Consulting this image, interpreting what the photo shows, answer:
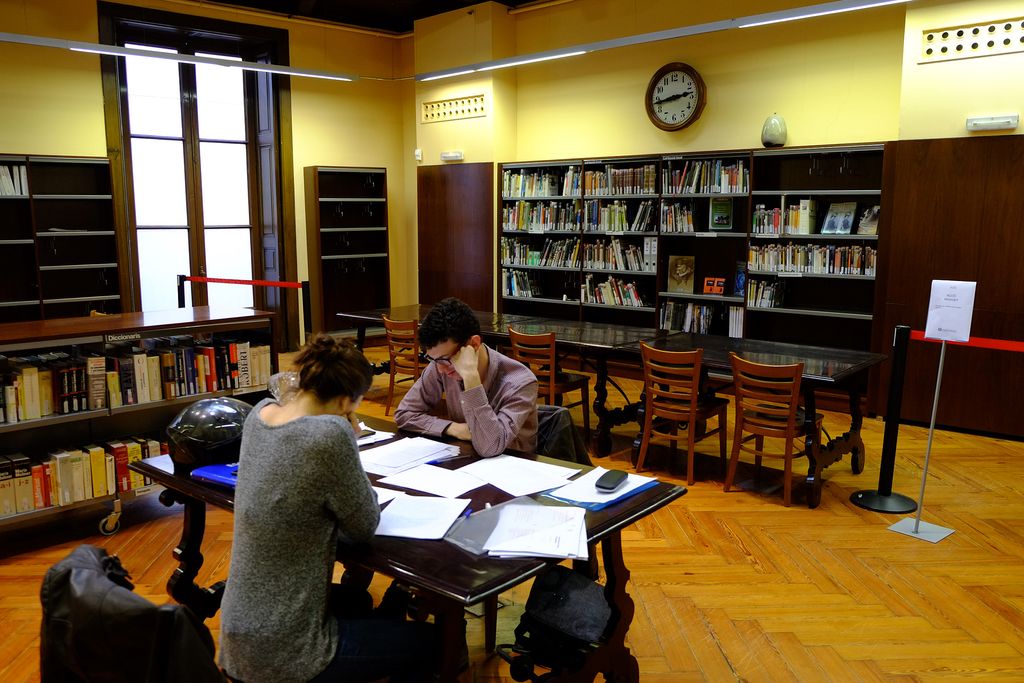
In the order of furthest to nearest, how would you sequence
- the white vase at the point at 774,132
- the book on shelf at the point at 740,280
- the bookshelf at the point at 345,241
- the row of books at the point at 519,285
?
the bookshelf at the point at 345,241 → the row of books at the point at 519,285 → the book on shelf at the point at 740,280 → the white vase at the point at 774,132

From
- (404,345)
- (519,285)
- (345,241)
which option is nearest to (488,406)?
(404,345)

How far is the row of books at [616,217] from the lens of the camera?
7.36 metres

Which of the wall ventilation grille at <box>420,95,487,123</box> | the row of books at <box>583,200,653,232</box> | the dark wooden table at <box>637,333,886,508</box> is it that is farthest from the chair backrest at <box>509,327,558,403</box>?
the wall ventilation grille at <box>420,95,487,123</box>

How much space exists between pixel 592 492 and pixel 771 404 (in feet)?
7.81

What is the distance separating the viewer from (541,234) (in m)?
8.46

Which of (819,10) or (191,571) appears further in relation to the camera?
(819,10)

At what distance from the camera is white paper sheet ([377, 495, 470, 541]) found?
6.56 feet

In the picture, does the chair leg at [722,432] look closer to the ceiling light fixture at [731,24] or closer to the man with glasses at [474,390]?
the man with glasses at [474,390]

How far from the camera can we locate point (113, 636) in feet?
4.78

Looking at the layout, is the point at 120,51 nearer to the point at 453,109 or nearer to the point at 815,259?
the point at 453,109

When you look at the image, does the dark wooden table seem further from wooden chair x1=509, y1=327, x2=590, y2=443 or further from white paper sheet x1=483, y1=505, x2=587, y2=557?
white paper sheet x1=483, y1=505, x2=587, y2=557

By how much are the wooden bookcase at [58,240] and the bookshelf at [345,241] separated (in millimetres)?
2116

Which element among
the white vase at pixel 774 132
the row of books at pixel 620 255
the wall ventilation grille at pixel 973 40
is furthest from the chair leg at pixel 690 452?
the wall ventilation grille at pixel 973 40

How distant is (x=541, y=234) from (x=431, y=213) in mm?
1463
